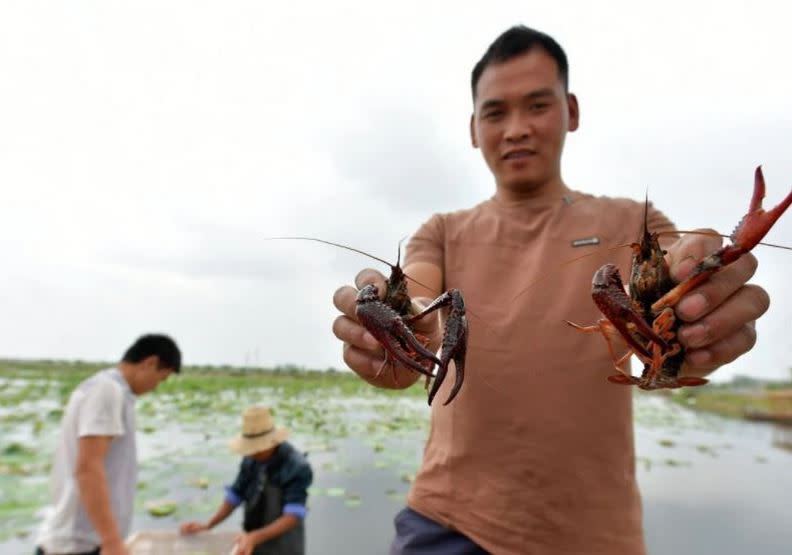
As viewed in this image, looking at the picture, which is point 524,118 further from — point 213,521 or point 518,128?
point 213,521

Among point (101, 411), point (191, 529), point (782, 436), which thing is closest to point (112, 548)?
point (101, 411)

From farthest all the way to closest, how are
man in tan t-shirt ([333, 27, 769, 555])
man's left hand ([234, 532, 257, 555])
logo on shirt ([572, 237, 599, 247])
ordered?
man's left hand ([234, 532, 257, 555]) < logo on shirt ([572, 237, 599, 247]) < man in tan t-shirt ([333, 27, 769, 555])

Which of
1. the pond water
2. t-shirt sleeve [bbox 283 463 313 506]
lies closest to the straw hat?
t-shirt sleeve [bbox 283 463 313 506]

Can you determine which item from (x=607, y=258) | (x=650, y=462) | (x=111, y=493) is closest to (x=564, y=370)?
(x=607, y=258)

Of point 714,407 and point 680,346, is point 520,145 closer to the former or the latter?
point 680,346

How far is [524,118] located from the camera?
95.7 inches

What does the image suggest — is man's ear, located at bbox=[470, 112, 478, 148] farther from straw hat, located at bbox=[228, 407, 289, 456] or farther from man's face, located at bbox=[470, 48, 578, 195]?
straw hat, located at bbox=[228, 407, 289, 456]

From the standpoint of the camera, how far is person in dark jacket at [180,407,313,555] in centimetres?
469

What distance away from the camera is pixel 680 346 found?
1.57m

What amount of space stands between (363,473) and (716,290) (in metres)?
7.53

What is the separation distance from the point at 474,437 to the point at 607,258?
1.12m

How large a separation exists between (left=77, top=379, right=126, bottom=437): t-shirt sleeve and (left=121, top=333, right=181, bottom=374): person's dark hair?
23.0 inches

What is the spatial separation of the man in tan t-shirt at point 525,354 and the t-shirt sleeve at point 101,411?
284cm

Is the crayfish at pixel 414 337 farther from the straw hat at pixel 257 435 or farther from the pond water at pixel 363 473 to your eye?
the straw hat at pixel 257 435
